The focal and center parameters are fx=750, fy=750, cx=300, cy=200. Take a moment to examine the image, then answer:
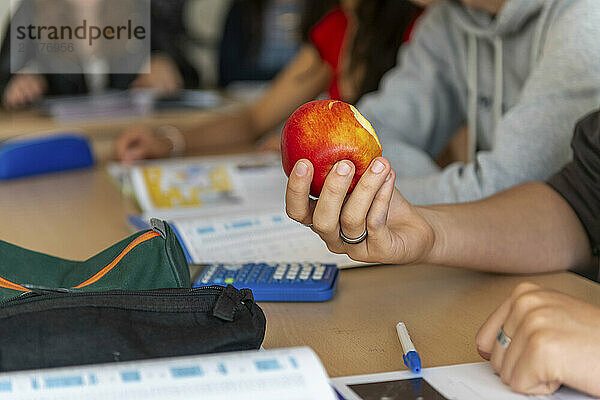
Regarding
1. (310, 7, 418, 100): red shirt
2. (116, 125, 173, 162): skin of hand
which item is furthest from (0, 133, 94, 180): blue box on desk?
(310, 7, 418, 100): red shirt

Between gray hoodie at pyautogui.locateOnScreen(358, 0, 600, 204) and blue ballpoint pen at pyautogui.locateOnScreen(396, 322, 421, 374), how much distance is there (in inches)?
15.2

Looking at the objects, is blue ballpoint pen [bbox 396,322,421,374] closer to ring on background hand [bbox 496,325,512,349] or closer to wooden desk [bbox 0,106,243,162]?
ring on background hand [bbox 496,325,512,349]

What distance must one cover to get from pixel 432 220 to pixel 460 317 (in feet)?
0.39

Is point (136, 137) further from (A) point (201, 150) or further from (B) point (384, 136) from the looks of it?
(B) point (384, 136)

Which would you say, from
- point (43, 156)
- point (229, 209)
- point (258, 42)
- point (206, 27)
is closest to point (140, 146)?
point (43, 156)

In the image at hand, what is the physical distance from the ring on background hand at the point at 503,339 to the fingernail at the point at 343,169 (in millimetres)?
182

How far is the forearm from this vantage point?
2.70ft

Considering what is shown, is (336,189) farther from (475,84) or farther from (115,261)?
(475,84)

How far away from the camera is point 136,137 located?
1.69 m

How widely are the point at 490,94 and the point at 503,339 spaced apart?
31.6 inches

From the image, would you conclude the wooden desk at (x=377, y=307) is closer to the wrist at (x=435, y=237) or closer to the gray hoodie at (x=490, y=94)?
the wrist at (x=435, y=237)

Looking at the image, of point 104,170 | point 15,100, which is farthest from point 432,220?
point 15,100

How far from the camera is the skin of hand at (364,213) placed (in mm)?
653

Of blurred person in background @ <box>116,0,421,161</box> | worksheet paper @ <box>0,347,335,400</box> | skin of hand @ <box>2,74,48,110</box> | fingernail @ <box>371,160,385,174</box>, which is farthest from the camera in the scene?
skin of hand @ <box>2,74,48,110</box>
